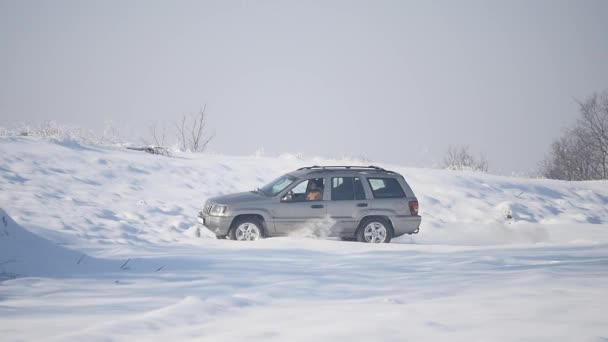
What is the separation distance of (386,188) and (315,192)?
1.59 m

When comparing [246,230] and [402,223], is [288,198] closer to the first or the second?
[246,230]

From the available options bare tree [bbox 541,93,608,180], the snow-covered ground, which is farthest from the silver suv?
bare tree [bbox 541,93,608,180]

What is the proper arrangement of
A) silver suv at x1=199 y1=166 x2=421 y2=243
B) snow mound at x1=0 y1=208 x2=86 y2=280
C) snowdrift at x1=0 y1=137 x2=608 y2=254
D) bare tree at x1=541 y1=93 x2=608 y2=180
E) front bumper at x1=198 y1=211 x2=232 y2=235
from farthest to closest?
bare tree at x1=541 y1=93 x2=608 y2=180
snowdrift at x1=0 y1=137 x2=608 y2=254
silver suv at x1=199 y1=166 x2=421 y2=243
front bumper at x1=198 y1=211 x2=232 y2=235
snow mound at x1=0 y1=208 x2=86 y2=280

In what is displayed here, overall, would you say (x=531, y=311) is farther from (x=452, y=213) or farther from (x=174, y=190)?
(x=174, y=190)

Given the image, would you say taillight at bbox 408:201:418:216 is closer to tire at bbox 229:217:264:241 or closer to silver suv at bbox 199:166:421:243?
silver suv at bbox 199:166:421:243

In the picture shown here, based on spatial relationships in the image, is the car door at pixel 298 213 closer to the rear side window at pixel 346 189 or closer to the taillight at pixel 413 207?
the rear side window at pixel 346 189

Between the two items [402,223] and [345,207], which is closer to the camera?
[345,207]

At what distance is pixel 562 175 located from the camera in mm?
38281

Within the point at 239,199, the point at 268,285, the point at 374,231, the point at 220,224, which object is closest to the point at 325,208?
the point at 374,231

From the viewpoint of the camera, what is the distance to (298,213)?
9188 millimetres

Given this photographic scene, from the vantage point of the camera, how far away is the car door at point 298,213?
9148 millimetres

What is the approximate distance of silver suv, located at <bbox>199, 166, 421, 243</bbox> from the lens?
910 centimetres

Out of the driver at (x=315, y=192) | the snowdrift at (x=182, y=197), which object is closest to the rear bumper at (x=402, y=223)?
the snowdrift at (x=182, y=197)

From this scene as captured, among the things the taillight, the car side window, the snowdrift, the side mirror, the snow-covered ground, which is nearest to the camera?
the snow-covered ground
